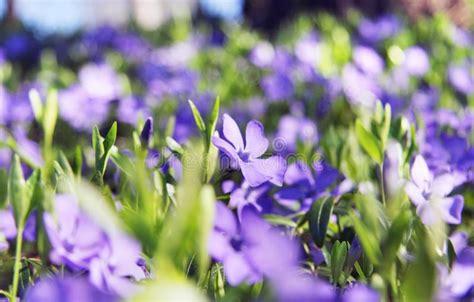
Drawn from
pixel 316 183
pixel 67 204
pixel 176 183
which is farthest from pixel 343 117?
pixel 67 204

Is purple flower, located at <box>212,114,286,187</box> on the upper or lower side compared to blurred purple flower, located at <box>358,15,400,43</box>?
upper

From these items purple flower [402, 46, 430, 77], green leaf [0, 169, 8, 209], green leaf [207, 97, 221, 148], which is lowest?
purple flower [402, 46, 430, 77]

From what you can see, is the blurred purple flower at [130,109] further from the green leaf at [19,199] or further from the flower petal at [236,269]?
the flower petal at [236,269]

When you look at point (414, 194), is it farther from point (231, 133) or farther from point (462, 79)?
point (462, 79)

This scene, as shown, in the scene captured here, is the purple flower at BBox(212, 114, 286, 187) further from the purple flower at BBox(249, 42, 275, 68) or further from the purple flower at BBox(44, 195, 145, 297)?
the purple flower at BBox(249, 42, 275, 68)

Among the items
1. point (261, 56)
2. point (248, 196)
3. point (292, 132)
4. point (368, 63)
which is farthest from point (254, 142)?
point (261, 56)

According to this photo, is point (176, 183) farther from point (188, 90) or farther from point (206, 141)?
point (188, 90)

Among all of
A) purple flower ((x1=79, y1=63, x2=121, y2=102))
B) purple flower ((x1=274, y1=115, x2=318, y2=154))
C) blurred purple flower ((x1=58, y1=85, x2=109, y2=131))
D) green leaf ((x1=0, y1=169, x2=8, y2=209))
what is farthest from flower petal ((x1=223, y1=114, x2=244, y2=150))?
purple flower ((x1=79, y1=63, x2=121, y2=102))
